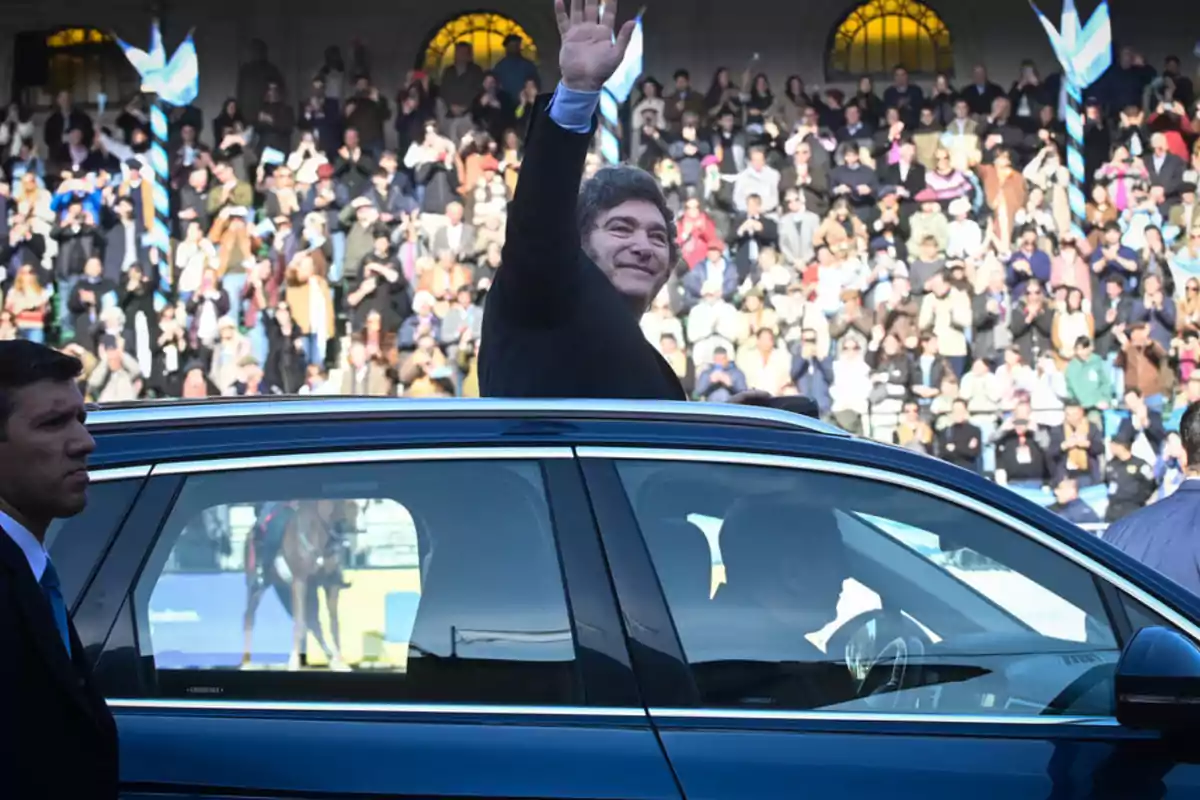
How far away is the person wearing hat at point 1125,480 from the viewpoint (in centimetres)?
1484

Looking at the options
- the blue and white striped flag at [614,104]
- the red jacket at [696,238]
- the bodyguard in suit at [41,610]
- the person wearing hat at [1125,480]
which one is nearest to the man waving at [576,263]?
the bodyguard in suit at [41,610]

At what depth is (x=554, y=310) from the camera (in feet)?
10.8

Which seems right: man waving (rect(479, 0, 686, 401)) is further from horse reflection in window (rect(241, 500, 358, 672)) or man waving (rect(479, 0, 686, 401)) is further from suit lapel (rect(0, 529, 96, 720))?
suit lapel (rect(0, 529, 96, 720))

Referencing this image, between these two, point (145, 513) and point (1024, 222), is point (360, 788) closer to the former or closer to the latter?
point (145, 513)

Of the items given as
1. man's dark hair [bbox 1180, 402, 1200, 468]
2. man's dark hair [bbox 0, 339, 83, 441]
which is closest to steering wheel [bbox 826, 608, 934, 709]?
man's dark hair [bbox 0, 339, 83, 441]

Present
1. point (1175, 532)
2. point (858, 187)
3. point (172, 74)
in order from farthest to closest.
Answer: point (172, 74)
point (858, 187)
point (1175, 532)

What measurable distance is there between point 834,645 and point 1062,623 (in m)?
0.37

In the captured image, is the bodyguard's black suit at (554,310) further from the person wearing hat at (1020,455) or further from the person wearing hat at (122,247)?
the person wearing hat at (122,247)

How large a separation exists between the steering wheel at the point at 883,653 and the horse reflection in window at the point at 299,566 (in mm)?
785

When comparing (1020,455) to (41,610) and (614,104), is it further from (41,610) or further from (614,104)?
(41,610)

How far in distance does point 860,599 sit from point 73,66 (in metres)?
21.7

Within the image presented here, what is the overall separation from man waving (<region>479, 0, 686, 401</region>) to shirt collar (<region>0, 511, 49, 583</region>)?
1266mm

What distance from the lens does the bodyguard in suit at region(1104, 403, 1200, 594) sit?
4484mm

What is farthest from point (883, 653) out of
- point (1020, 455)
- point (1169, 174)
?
point (1169, 174)
